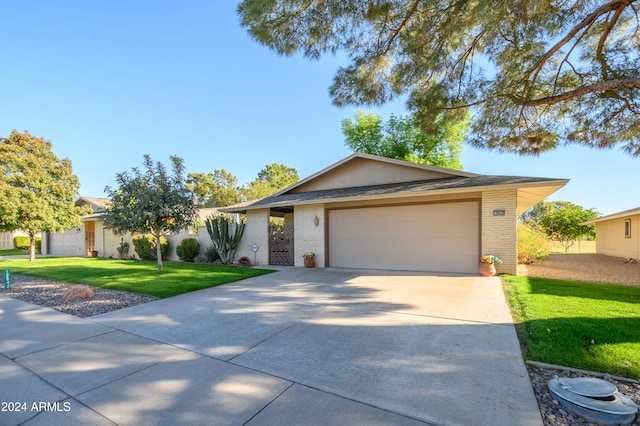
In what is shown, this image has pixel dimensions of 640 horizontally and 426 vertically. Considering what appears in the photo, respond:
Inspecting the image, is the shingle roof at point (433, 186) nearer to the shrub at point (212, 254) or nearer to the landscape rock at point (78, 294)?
the shrub at point (212, 254)

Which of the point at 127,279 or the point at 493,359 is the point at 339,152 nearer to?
the point at 127,279

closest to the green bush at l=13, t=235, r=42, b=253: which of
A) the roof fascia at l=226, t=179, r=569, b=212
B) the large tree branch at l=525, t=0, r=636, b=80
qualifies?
the roof fascia at l=226, t=179, r=569, b=212

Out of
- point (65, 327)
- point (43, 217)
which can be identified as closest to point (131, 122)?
point (43, 217)

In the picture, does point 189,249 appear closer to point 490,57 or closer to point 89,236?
point 89,236

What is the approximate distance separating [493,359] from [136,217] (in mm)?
10383

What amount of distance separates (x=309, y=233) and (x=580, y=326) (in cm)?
890

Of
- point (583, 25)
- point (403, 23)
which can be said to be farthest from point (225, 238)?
point (583, 25)

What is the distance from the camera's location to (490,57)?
7.08m

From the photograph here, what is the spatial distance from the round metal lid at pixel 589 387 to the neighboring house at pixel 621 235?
15.9 meters

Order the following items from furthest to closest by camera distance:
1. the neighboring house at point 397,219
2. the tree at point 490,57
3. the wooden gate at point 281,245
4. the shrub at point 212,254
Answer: the shrub at point 212,254, the wooden gate at point 281,245, the neighboring house at point 397,219, the tree at point 490,57

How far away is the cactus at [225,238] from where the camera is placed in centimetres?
1347

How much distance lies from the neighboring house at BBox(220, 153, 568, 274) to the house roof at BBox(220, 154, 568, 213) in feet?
0.11

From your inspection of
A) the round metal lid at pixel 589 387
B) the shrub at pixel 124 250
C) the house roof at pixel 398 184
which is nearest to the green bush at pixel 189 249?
the house roof at pixel 398 184

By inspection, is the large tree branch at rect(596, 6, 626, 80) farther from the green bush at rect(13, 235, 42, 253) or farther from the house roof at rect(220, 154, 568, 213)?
the green bush at rect(13, 235, 42, 253)
